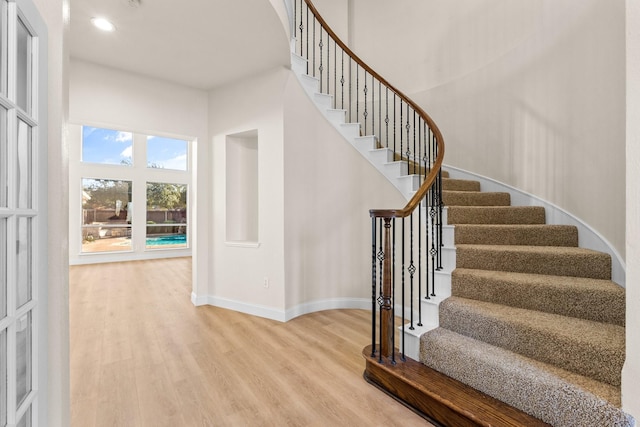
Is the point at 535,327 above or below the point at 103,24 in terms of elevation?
below

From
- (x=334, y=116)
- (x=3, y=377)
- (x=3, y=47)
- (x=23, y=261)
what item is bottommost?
(x=3, y=377)

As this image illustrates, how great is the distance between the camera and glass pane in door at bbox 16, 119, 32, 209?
93cm

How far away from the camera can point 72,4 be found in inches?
92.7

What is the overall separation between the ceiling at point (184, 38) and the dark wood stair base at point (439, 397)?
2.90 metres

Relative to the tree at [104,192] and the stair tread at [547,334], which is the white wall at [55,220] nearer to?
the stair tread at [547,334]

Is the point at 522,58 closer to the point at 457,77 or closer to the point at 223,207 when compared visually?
the point at 457,77

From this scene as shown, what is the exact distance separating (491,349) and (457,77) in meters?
3.75

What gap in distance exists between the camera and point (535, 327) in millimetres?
1812

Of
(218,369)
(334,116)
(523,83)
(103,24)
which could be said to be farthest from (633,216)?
(103,24)

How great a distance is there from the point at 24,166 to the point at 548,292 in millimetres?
2780

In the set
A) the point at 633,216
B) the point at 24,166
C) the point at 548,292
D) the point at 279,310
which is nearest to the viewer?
the point at 24,166

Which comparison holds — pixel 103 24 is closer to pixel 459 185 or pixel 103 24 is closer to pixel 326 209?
pixel 326 209

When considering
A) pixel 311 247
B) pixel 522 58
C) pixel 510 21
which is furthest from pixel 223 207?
pixel 510 21

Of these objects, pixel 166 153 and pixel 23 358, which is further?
pixel 166 153
